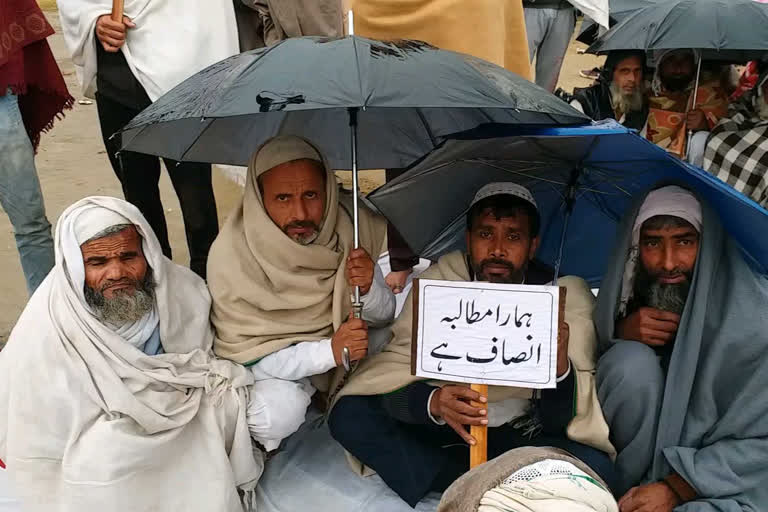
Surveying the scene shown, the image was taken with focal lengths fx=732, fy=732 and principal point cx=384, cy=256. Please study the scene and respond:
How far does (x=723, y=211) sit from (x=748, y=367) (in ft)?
1.67

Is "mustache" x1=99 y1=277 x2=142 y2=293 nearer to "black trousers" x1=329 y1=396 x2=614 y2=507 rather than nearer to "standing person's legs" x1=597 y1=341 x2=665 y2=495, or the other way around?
"black trousers" x1=329 y1=396 x2=614 y2=507

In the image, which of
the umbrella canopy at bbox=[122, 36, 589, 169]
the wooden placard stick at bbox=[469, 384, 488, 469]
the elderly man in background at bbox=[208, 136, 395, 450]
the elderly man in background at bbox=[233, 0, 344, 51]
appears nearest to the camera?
the umbrella canopy at bbox=[122, 36, 589, 169]

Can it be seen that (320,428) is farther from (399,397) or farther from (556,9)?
(556,9)

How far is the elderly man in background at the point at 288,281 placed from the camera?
8.68ft

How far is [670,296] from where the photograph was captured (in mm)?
2508

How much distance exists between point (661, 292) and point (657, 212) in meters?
0.28

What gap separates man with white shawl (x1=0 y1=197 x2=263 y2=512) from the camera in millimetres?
2344

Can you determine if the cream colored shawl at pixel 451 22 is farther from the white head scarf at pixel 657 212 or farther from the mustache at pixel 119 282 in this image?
the mustache at pixel 119 282

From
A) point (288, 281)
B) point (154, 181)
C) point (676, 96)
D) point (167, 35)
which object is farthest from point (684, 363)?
point (676, 96)

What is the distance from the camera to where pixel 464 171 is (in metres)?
2.89

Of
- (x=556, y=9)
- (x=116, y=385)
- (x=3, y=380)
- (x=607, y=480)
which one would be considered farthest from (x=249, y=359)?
(x=556, y=9)

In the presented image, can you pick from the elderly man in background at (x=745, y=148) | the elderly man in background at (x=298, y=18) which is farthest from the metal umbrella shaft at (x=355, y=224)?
the elderly man in background at (x=745, y=148)

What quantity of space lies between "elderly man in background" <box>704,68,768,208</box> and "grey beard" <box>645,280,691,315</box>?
1.62 metres

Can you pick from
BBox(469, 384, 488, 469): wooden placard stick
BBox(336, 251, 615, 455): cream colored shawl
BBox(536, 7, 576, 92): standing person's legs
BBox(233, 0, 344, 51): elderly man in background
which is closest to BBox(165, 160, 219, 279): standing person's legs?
BBox(233, 0, 344, 51): elderly man in background
